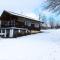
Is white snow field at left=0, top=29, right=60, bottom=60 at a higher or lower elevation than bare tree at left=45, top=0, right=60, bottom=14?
lower

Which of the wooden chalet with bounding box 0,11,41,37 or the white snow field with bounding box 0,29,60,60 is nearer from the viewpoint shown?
the white snow field with bounding box 0,29,60,60

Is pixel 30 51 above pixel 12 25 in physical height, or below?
below

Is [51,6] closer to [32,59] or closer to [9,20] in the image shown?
[9,20]

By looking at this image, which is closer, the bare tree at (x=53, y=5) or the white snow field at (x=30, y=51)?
the white snow field at (x=30, y=51)

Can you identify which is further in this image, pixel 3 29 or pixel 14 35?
pixel 3 29

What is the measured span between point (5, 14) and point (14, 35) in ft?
23.3

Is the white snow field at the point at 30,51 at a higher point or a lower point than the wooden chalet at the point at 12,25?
lower

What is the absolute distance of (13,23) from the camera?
39.9 meters

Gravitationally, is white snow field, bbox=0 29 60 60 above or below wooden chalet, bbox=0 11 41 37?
below

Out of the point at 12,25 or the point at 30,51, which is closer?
the point at 30,51

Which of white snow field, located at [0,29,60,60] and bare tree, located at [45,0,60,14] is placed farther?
bare tree, located at [45,0,60,14]

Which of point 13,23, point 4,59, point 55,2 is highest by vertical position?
point 55,2

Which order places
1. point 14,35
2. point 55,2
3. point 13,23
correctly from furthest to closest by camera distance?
point 13,23, point 14,35, point 55,2

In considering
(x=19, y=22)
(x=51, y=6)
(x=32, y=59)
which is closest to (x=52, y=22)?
(x=19, y=22)
